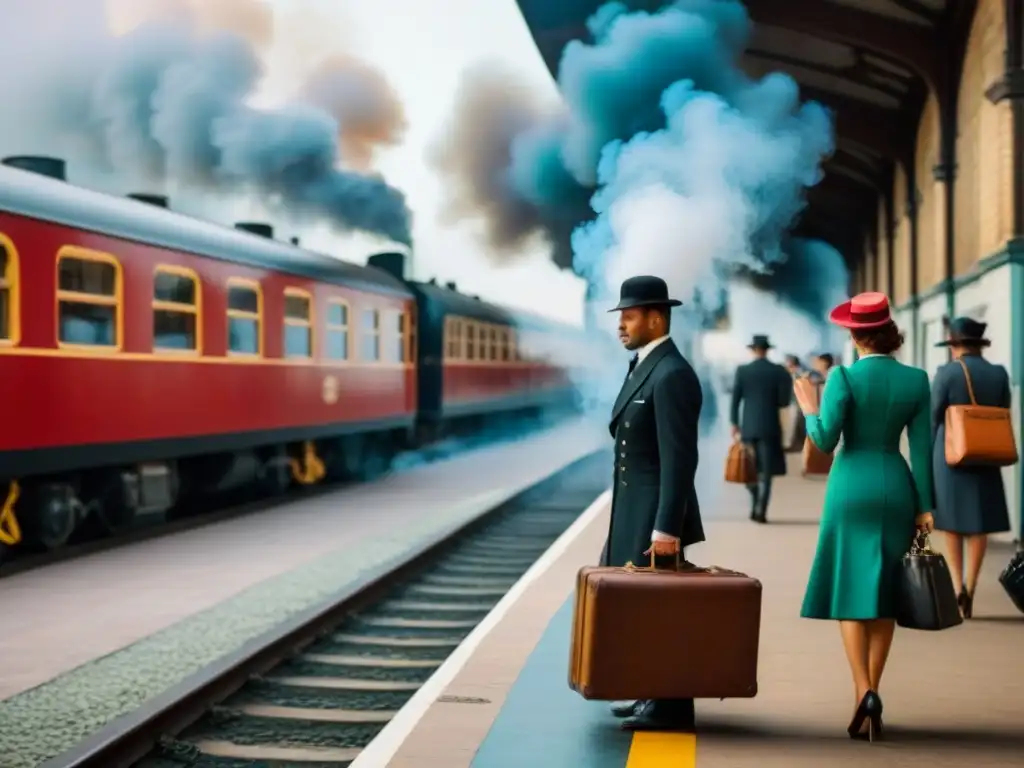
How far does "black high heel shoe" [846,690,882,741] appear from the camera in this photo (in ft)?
16.5

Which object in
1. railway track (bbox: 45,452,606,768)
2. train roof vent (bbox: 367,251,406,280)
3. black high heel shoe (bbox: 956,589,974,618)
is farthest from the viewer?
train roof vent (bbox: 367,251,406,280)

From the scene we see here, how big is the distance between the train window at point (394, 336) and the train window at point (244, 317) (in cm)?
489

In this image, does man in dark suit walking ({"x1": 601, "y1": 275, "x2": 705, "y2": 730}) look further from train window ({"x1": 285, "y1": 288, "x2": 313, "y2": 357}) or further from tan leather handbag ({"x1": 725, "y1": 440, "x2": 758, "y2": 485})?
train window ({"x1": 285, "y1": 288, "x2": 313, "y2": 357})

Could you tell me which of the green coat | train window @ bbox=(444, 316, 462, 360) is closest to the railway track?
the green coat

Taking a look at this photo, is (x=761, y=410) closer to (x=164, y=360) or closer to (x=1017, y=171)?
(x=1017, y=171)

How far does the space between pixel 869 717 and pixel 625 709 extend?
923 millimetres

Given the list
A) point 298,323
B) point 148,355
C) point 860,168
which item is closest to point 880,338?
point 148,355

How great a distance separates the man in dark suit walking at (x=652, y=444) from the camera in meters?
5.06

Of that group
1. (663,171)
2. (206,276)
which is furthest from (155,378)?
(663,171)

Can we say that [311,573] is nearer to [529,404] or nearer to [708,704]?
[708,704]

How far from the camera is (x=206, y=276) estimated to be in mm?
13461

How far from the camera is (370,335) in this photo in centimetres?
1894

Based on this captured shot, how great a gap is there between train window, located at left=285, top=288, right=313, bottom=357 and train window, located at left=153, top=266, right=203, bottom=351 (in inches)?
96.8

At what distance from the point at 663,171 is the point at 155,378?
5763mm
